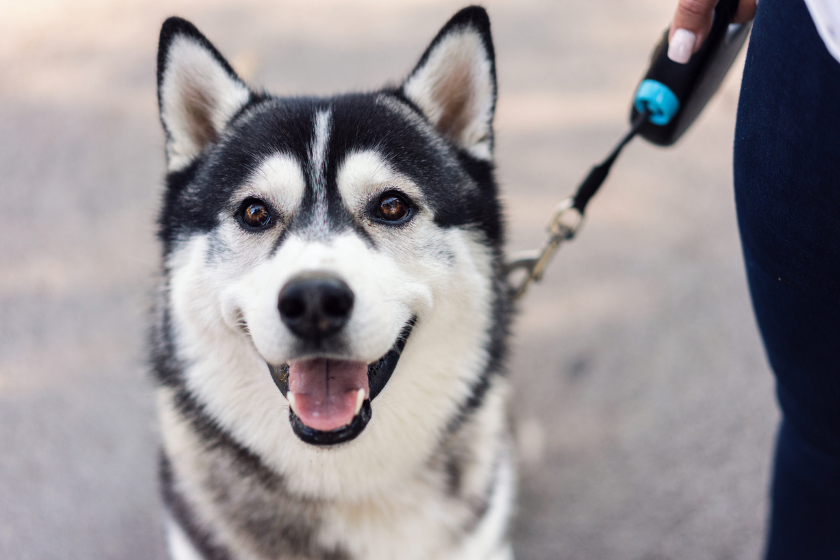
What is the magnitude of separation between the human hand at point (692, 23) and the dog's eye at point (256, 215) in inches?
45.1

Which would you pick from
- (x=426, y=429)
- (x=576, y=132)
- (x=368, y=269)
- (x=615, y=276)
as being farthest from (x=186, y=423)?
(x=576, y=132)

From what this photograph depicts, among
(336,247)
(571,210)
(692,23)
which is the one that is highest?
(692,23)

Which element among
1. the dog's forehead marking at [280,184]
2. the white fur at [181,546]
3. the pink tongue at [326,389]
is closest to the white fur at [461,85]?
the dog's forehead marking at [280,184]

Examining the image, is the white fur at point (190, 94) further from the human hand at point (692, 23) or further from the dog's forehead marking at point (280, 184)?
the human hand at point (692, 23)

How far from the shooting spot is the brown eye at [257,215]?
1.48 meters

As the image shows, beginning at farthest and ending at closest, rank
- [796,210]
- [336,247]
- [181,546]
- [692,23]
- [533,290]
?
[533,290] < [181,546] < [692,23] < [336,247] < [796,210]

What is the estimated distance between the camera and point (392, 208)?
59.5 inches

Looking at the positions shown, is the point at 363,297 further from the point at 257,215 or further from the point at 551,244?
the point at 551,244

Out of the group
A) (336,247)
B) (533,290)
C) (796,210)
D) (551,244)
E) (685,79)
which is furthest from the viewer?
(533,290)

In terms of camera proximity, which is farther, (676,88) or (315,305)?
(676,88)

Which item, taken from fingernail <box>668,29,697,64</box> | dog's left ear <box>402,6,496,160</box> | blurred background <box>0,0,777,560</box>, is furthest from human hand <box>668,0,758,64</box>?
blurred background <box>0,0,777,560</box>

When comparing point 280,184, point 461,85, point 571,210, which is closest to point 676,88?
point 571,210

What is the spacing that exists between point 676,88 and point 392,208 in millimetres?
884

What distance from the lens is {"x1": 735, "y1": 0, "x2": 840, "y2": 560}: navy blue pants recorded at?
3.40ft
